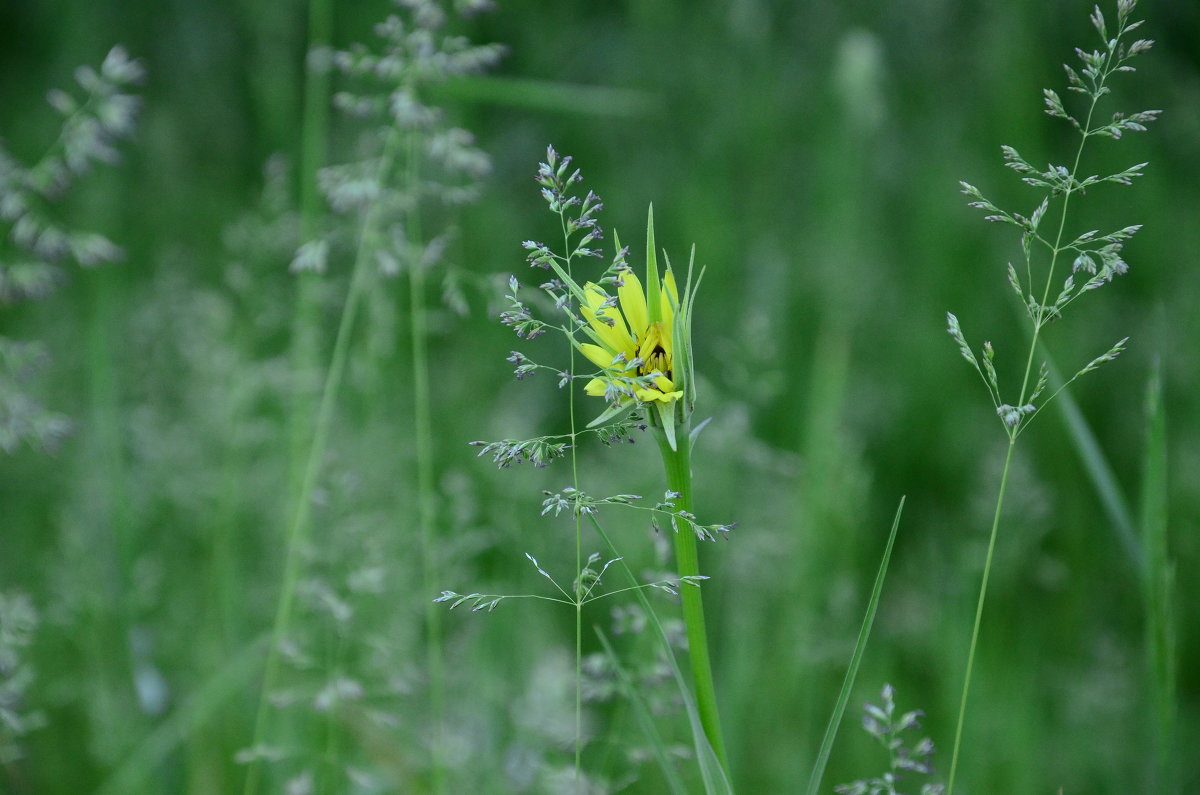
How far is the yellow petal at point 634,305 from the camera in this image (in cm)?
89

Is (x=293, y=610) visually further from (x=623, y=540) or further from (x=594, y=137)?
(x=594, y=137)

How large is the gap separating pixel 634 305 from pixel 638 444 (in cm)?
178

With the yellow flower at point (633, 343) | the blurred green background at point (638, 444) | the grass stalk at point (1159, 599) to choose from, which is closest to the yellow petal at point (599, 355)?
the yellow flower at point (633, 343)

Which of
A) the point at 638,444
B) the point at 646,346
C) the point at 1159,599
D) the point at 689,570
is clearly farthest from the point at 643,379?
the point at 638,444

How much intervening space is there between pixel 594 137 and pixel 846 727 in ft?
9.42

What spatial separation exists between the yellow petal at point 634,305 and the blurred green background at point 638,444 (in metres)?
0.51

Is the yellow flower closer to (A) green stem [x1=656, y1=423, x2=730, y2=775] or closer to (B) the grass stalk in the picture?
(A) green stem [x1=656, y1=423, x2=730, y2=775]

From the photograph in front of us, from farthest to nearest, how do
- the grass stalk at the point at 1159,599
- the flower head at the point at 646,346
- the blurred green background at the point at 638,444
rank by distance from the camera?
1. the blurred green background at the point at 638,444
2. the grass stalk at the point at 1159,599
3. the flower head at the point at 646,346

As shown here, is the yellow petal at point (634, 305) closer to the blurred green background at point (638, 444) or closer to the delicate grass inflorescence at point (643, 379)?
the delicate grass inflorescence at point (643, 379)

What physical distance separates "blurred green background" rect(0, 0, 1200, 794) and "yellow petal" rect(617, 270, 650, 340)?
1.69ft

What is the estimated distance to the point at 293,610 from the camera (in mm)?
1808

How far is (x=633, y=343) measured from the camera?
0.88 meters

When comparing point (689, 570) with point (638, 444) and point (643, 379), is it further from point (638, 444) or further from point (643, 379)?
point (638, 444)

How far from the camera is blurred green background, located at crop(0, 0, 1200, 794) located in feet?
6.53
